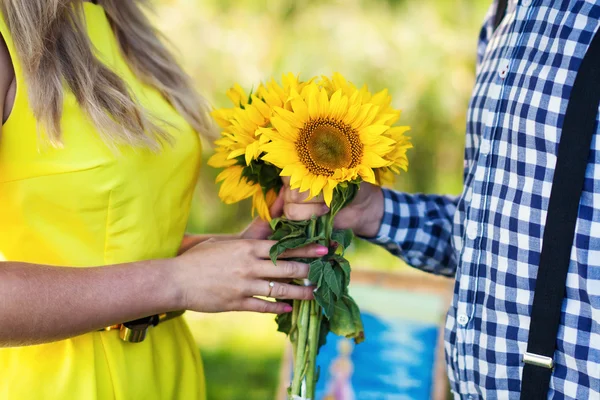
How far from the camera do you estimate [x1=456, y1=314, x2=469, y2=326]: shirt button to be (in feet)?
4.62

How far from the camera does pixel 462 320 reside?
1.41m

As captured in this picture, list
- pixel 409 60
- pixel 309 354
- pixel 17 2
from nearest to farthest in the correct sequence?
pixel 17 2 → pixel 309 354 → pixel 409 60

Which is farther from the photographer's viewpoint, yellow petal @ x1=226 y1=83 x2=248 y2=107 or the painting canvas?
the painting canvas

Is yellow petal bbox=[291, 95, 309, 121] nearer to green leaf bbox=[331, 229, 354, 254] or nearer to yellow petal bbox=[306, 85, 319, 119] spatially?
yellow petal bbox=[306, 85, 319, 119]

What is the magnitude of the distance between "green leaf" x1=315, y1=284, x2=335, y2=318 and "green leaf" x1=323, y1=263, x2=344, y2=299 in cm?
1

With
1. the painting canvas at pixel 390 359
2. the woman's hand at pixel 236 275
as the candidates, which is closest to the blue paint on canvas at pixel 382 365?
the painting canvas at pixel 390 359

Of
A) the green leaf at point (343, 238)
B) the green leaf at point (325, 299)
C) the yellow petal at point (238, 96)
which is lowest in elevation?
the green leaf at point (325, 299)

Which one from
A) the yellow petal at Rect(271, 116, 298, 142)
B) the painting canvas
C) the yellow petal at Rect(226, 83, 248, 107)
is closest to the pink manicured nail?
the yellow petal at Rect(271, 116, 298, 142)

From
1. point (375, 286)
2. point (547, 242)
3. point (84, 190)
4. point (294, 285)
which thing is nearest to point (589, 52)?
point (547, 242)

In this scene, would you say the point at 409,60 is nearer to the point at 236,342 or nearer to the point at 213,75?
the point at 213,75

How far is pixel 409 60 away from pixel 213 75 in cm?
109

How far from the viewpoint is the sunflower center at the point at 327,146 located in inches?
49.4

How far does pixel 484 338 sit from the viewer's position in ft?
4.51

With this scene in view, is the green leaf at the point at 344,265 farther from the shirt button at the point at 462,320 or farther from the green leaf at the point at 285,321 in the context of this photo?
the shirt button at the point at 462,320
